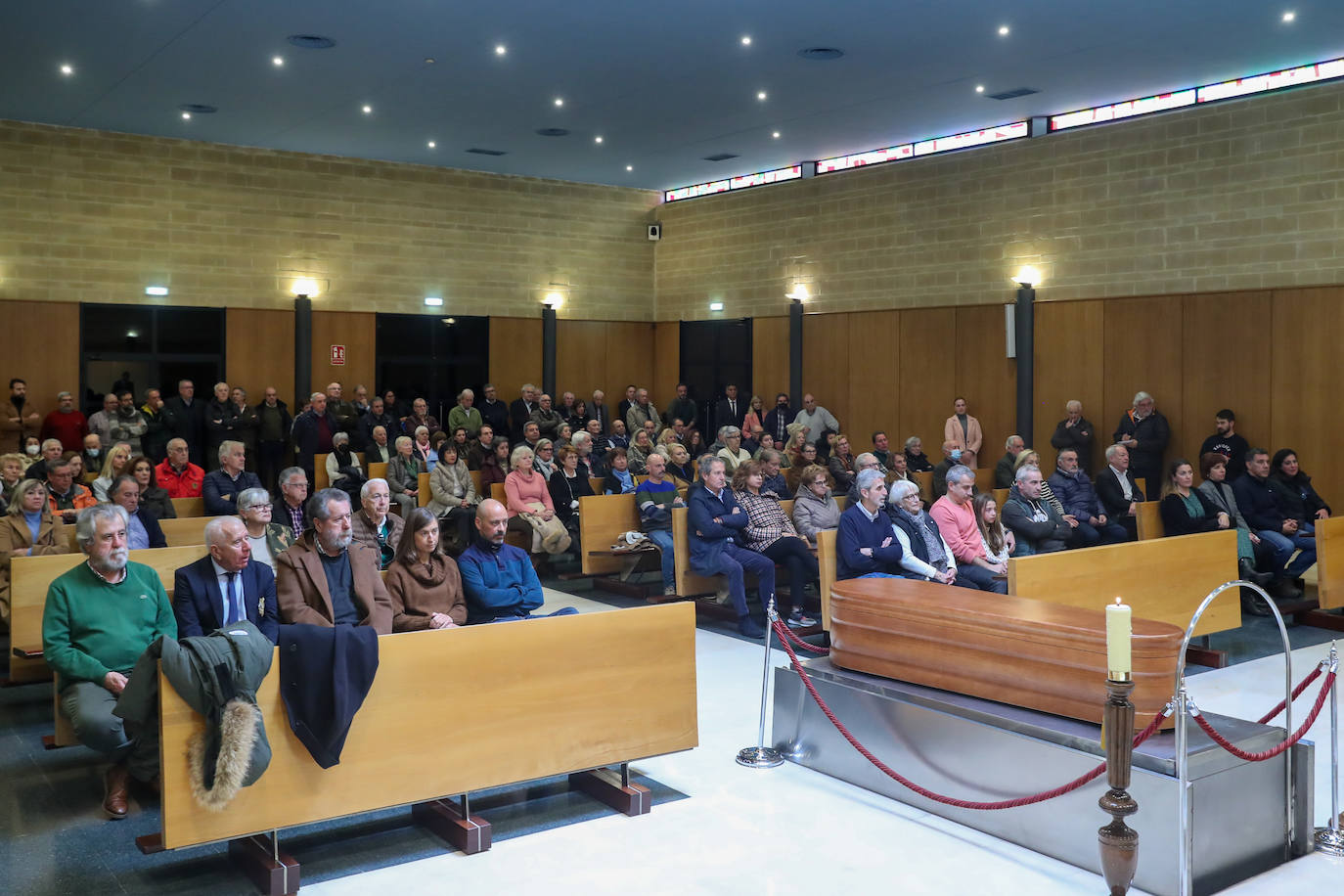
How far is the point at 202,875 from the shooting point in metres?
3.99

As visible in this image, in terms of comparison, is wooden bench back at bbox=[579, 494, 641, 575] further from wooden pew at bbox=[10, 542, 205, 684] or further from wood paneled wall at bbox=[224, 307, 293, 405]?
wood paneled wall at bbox=[224, 307, 293, 405]

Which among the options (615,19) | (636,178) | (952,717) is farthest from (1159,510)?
(636,178)

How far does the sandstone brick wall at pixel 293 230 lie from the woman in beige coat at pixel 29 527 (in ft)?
27.2

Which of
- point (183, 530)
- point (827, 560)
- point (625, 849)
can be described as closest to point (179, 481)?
point (183, 530)

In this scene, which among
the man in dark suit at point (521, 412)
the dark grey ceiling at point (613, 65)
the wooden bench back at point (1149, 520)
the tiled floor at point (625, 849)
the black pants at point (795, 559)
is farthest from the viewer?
the man in dark suit at point (521, 412)

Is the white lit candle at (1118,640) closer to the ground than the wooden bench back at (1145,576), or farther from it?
farther from it

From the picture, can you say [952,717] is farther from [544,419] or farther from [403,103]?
[544,419]

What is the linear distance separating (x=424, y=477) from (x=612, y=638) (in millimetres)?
6343

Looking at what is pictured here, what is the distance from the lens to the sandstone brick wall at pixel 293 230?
13750mm

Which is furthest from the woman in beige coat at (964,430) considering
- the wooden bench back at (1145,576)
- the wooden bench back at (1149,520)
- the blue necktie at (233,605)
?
the blue necktie at (233,605)

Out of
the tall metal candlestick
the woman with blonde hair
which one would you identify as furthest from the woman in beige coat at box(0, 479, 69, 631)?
the tall metal candlestick

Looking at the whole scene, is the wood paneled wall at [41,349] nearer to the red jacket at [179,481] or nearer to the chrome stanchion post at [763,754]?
the red jacket at [179,481]

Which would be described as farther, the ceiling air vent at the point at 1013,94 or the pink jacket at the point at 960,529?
the ceiling air vent at the point at 1013,94

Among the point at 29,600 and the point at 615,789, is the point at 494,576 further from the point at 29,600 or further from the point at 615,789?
the point at 29,600
